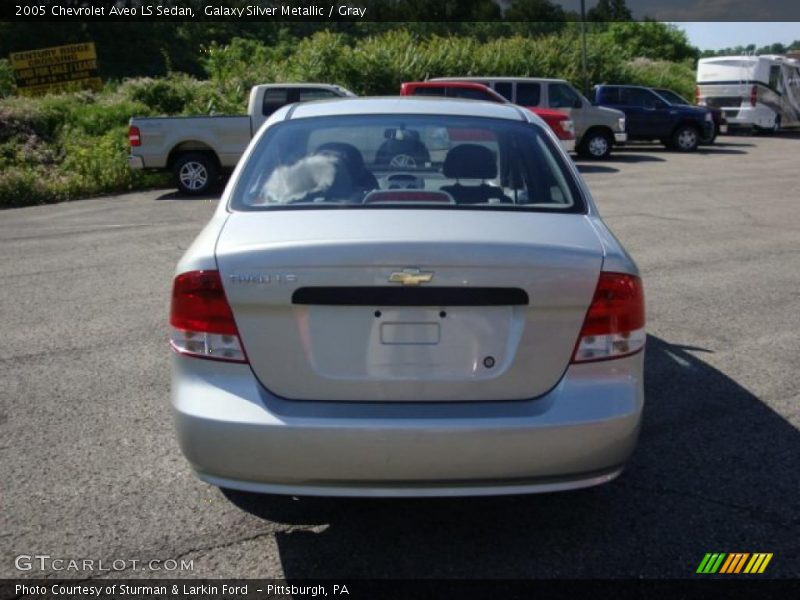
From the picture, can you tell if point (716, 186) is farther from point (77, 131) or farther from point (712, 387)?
point (77, 131)

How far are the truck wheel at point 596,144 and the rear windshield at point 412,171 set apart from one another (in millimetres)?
18007

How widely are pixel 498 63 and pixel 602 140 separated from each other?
29.3 feet

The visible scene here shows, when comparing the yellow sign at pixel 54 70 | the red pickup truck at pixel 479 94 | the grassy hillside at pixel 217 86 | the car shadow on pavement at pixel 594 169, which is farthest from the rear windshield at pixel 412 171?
the yellow sign at pixel 54 70

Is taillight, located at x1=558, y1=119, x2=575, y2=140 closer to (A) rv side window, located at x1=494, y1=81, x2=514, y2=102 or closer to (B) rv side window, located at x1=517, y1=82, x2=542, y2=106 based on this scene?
(B) rv side window, located at x1=517, y1=82, x2=542, y2=106

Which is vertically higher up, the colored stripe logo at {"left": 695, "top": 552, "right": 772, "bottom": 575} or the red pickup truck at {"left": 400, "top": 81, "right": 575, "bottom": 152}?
Result: the red pickup truck at {"left": 400, "top": 81, "right": 575, "bottom": 152}

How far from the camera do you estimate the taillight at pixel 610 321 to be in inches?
125

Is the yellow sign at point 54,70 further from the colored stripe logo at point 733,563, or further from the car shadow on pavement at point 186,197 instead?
the colored stripe logo at point 733,563

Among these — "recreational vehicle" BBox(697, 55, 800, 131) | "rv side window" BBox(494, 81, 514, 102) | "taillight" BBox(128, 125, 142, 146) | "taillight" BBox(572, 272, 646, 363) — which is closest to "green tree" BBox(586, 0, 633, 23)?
"recreational vehicle" BBox(697, 55, 800, 131)

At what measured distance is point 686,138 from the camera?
80.1 ft

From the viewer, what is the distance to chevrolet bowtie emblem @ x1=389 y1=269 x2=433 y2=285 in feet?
9.98

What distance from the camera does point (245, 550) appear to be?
3.50 metres

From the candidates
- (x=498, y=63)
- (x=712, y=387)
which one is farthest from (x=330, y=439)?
(x=498, y=63)

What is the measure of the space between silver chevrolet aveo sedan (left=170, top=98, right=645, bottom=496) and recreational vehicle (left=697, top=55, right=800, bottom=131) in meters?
27.7

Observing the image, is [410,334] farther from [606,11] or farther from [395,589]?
[606,11]
